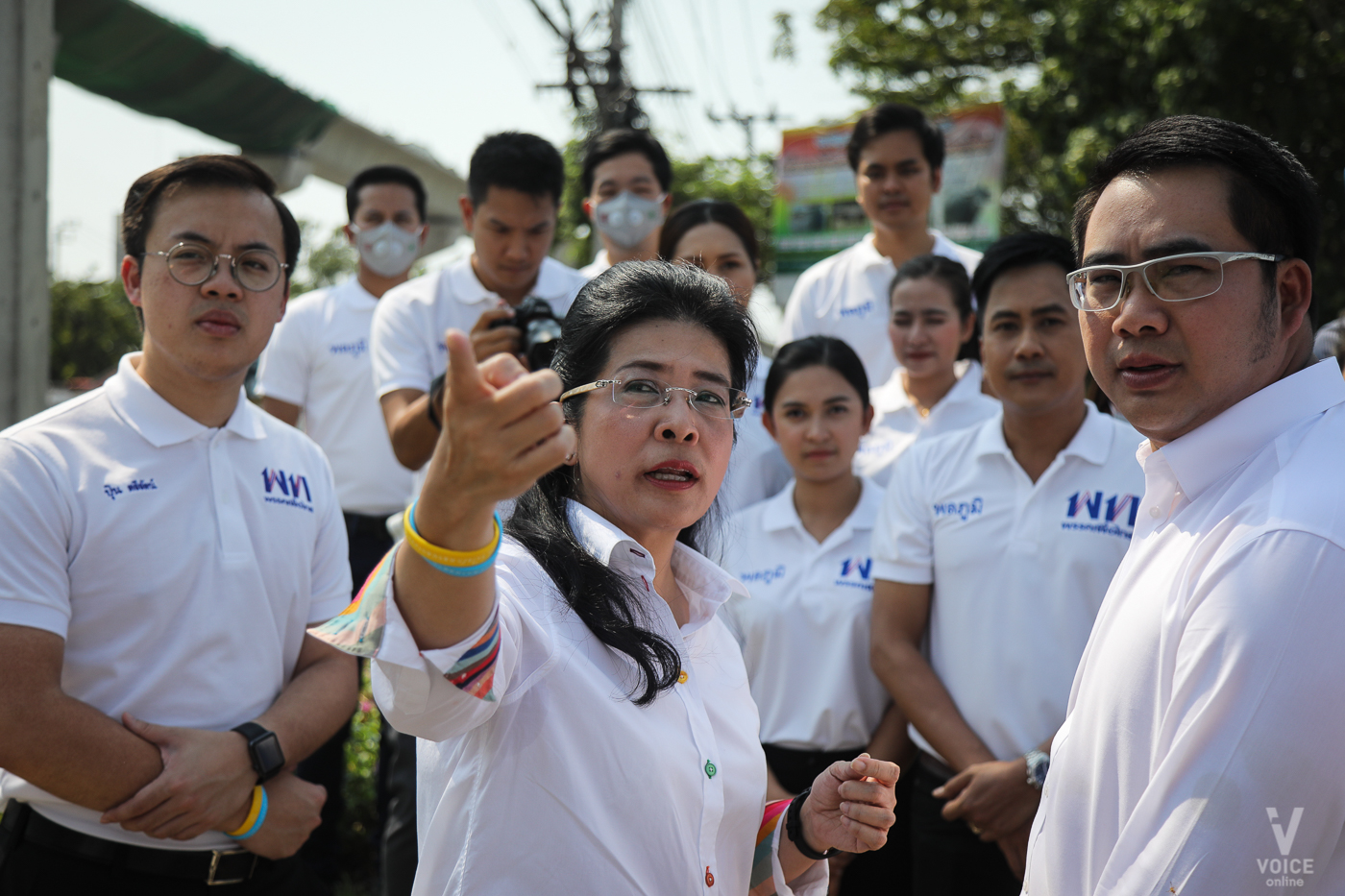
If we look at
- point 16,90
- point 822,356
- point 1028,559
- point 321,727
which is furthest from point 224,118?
point 1028,559

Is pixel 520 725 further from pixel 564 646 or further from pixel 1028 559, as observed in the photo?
pixel 1028 559

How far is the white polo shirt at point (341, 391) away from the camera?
462 centimetres

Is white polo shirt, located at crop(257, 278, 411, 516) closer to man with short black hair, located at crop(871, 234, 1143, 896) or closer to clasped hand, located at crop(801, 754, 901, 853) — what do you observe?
man with short black hair, located at crop(871, 234, 1143, 896)

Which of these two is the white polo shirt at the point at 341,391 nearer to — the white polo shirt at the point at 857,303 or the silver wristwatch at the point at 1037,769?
the white polo shirt at the point at 857,303

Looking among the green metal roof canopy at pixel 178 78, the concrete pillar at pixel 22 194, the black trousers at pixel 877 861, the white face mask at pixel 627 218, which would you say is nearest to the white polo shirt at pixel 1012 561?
the black trousers at pixel 877 861

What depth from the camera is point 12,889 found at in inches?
96.7

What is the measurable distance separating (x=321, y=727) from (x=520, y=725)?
1.26m

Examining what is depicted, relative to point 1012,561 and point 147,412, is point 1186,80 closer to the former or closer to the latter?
point 1012,561

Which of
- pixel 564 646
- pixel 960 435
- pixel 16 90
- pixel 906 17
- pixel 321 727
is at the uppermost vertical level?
pixel 906 17

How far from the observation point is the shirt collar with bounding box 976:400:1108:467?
10.3 ft

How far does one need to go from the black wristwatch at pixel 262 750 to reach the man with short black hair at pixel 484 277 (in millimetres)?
1561

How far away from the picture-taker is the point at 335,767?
14.0 ft

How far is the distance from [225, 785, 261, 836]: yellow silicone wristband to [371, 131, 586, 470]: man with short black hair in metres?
1.66

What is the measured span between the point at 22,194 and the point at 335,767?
9.04 feet
